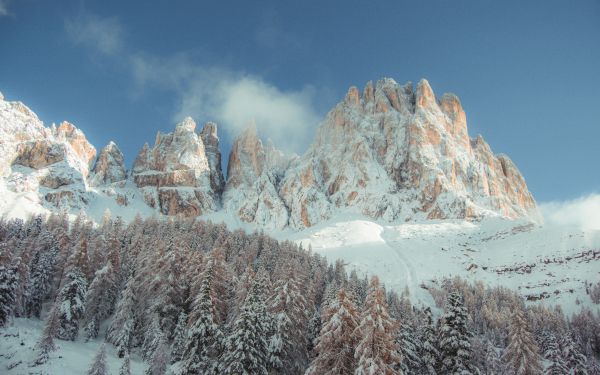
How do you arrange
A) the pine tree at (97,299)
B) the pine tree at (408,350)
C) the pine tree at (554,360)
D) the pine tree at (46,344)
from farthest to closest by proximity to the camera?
the pine tree at (97,299) → the pine tree at (554,360) → the pine tree at (46,344) → the pine tree at (408,350)

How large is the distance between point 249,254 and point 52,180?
461 feet

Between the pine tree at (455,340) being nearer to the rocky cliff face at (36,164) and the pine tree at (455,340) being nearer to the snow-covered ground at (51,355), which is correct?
the snow-covered ground at (51,355)

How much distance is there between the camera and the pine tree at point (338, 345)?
24.8 m

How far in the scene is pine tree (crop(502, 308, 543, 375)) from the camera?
31.8 metres

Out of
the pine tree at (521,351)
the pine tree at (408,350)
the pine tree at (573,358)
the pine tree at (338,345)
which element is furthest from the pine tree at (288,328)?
the pine tree at (573,358)

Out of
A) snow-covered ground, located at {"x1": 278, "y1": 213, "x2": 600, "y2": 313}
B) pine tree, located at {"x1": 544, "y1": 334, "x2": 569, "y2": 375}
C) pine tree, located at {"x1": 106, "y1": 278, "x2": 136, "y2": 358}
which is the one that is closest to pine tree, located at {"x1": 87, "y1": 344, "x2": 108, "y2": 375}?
pine tree, located at {"x1": 106, "y1": 278, "x2": 136, "y2": 358}

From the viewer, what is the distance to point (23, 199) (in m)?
159

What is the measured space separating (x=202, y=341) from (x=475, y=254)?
12024 cm

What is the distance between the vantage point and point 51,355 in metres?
34.8

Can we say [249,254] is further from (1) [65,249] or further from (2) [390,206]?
(2) [390,206]

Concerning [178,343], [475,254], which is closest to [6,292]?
[178,343]

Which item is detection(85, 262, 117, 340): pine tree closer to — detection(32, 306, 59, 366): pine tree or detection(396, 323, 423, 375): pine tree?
detection(32, 306, 59, 366): pine tree

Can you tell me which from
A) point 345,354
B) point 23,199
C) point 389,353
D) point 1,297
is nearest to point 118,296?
Answer: point 1,297

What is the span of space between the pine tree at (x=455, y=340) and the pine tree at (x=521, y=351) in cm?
801
